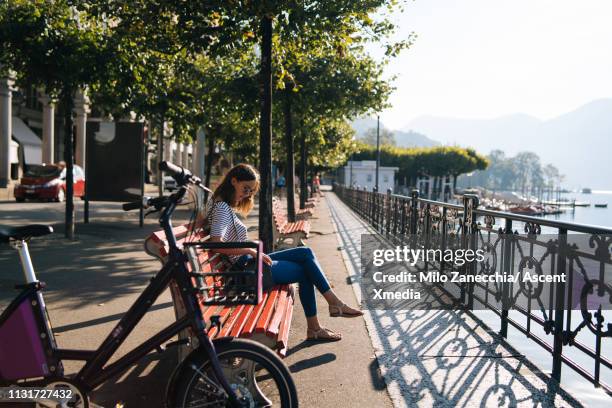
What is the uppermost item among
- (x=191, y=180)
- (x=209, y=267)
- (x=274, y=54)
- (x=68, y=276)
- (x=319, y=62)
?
(x=319, y=62)

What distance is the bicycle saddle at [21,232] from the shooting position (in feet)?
9.73

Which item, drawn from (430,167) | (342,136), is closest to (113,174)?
(342,136)

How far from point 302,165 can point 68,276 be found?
16.1m

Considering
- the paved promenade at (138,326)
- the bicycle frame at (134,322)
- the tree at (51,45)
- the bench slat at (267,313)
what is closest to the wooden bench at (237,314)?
the bench slat at (267,313)

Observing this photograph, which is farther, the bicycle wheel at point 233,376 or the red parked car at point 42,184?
the red parked car at point 42,184

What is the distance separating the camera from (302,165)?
23547 mm

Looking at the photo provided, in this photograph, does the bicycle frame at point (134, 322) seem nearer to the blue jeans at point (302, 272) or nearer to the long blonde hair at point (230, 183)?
the long blonde hair at point (230, 183)

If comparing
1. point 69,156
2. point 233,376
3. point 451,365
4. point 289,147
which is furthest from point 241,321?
point 289,147

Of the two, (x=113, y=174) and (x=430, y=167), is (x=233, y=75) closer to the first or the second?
(x=113, y=174)

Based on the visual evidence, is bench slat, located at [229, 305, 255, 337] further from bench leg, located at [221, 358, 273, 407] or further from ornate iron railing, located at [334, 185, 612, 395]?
ornate iron railing, located at [334, 185, 612, 395]

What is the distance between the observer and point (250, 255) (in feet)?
13.2

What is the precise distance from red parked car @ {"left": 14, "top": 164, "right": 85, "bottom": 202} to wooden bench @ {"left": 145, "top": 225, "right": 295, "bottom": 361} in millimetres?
21667

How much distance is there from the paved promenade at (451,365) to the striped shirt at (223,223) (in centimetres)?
149

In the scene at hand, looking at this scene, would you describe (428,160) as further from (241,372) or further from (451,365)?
(241,372)
